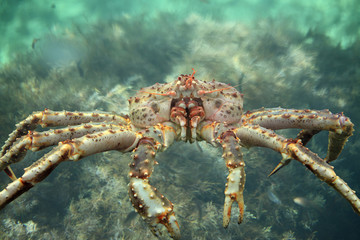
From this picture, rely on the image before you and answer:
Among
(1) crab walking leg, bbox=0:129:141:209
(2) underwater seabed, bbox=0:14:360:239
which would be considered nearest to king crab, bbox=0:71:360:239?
(1) crab walking leg, bbox=0:129:141:209

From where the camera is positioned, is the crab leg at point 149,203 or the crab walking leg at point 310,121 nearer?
the crab leg at point 149,203

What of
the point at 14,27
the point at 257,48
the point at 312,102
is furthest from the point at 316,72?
the point at 14,27

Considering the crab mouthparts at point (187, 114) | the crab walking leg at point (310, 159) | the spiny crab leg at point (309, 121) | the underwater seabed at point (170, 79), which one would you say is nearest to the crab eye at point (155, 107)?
the crab mouthparts at point (187, 114)

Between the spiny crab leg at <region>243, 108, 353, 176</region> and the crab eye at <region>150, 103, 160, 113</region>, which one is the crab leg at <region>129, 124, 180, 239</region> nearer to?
the crab eye at <region>150, 103, 160, 113</region>

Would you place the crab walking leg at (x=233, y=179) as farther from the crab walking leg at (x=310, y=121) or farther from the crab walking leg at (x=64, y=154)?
the crab walking leg at (x=64, y=154)

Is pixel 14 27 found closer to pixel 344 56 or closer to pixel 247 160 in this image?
pixel 247 160

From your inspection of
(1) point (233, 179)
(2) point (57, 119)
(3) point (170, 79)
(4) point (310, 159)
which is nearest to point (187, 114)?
(1) point (233, 179)

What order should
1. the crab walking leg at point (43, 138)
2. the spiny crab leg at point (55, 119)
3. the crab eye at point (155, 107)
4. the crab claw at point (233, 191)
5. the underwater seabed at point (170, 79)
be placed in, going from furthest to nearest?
the underwater seabed at point (170, 79) → the spiny crab leg at point (55, 119) → the crab eye at point (155, 107) → the crab walking leg at point (43, 138) → the crab claw at point (233, 191)
